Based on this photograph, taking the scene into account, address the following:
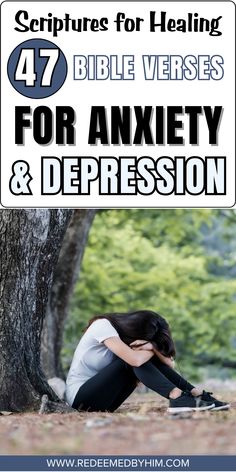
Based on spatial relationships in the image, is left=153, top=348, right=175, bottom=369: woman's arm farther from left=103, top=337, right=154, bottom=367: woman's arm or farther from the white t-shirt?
the white t-shirt

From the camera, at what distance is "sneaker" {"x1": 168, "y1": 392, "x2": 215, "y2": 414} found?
6844mm

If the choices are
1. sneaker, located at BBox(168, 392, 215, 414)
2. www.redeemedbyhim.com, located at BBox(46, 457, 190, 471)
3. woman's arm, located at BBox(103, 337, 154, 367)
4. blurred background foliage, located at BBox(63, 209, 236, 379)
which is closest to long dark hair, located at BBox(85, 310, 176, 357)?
woman's arm, located at BBox(103, 337, 154, 367)

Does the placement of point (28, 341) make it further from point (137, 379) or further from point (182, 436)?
point (182, 436)

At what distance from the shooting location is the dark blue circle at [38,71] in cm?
657

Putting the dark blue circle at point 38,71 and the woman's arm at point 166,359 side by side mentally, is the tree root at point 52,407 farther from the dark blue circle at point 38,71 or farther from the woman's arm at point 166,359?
Result: the dark blue circle at point 38,71

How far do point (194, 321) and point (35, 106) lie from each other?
14909mm

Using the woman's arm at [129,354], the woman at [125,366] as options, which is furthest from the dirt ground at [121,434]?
the woman's arm at [129,354]

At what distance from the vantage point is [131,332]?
7.13 metres

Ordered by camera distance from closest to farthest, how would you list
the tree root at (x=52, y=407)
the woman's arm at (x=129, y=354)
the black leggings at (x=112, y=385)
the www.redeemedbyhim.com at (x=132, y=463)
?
the www.redeemedbyhim.com at (x=132, y=463) < the woman's arm at (x=129, y=354) < the tree root at (x=52, y=407) < the black leggings at (x=112, y=385)

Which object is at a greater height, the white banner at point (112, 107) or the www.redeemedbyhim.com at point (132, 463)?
the white banner at point (112, 107)

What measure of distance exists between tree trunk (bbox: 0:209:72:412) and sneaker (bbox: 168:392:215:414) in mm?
984

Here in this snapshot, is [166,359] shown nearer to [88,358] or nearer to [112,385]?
[112,385]

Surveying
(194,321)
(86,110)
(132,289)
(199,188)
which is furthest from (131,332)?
(194,321)

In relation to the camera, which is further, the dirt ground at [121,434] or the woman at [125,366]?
the woman at [125,366]
